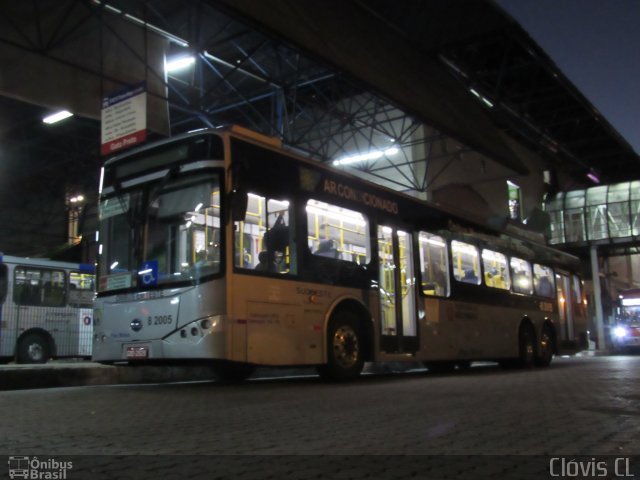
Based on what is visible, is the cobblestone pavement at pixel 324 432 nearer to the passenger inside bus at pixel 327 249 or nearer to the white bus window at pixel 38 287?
the passenger inside bus at pixel 327 249

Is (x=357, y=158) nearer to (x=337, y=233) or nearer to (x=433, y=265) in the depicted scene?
(x=433, y=265)

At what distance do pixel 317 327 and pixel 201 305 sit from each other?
2.00m

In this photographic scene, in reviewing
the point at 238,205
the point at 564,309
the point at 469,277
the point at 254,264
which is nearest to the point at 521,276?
the point at 469,277

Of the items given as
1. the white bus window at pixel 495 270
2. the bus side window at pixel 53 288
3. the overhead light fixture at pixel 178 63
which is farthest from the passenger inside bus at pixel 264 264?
the bus side window at pixel 53 288

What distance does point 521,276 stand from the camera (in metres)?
15.0

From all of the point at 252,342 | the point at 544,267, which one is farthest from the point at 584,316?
the point at 252,342

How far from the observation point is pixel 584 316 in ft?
59.7

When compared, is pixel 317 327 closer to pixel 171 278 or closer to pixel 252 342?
pixel 252 342

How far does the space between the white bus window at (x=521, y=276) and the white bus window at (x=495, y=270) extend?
333 mm

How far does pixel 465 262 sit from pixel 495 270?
4.64 feet

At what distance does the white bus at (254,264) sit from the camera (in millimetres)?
7758

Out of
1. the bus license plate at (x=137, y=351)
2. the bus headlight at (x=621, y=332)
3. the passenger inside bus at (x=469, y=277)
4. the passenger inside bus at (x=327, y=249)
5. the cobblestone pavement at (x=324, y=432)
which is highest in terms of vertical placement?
the passenger inside bus at (x=327, y=249)

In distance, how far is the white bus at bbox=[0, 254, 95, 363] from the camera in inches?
642

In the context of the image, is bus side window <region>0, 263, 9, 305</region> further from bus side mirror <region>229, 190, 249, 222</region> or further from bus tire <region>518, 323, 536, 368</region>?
bus tire <region>518, 323, 536, 368</region>
